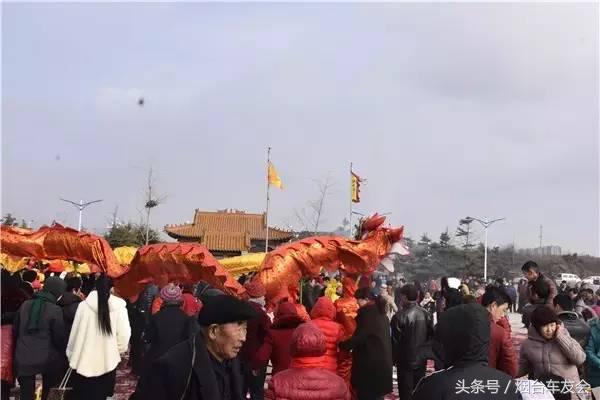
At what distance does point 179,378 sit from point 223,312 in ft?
1.08

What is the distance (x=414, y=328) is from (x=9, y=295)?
397cm

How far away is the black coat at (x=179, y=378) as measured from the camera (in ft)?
8.09

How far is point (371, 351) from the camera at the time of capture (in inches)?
221

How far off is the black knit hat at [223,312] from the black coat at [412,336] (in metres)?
4.29

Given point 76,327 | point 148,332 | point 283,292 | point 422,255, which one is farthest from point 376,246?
point 422,255

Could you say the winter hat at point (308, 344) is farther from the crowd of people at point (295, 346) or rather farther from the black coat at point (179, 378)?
the black coat at point (179, 378)

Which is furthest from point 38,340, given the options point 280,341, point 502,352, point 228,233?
point 228,233

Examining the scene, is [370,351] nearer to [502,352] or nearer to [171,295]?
[502,352]

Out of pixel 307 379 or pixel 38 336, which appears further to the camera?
pixel 38 336

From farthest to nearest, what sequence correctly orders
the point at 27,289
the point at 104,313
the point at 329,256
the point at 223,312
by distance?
the point at 329,256 → the point at 27,289 → the point at 104,313 → the point at 223,312

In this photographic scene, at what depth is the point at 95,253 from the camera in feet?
27.7

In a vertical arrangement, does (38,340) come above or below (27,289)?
below

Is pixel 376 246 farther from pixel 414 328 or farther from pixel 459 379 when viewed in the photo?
pixel 459 379

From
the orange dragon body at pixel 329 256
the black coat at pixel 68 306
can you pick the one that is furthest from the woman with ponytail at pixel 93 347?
the orange dragon body at pixel 329 256
